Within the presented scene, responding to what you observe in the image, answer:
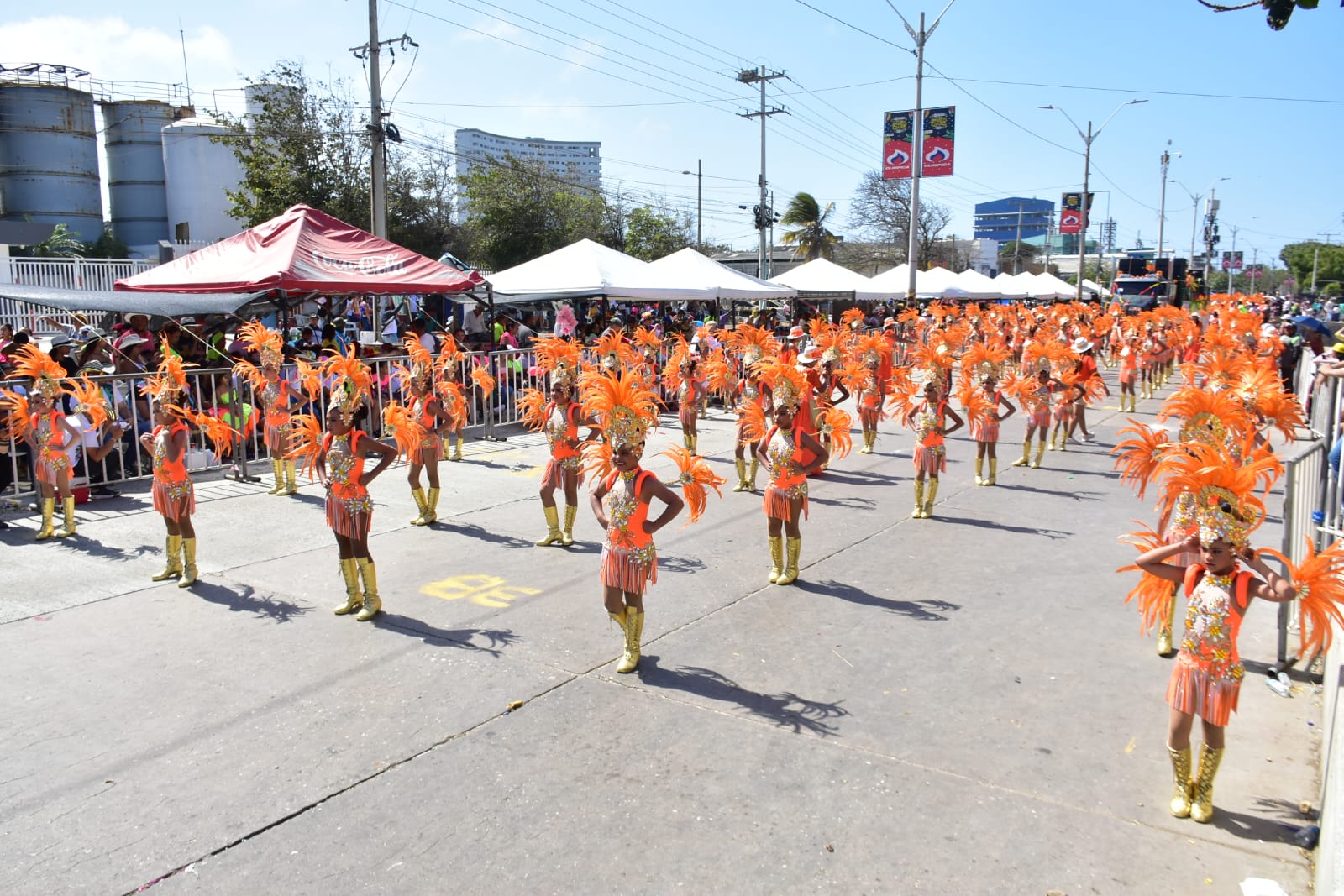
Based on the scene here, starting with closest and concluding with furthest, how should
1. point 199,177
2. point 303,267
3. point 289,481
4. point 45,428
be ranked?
point 45,428 < point 289,481 < point 303,267 < point 199,177

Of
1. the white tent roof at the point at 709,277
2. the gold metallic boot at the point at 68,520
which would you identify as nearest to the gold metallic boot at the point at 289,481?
the gold metallic boot at the point at 68,520

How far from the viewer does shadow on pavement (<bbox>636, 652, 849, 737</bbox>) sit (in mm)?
5344

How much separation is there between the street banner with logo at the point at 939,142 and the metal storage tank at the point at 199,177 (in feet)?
110

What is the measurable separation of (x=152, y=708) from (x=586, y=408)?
10.3 feet

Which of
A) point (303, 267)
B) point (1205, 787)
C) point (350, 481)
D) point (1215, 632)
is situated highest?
point (303, 267)

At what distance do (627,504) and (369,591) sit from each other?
2.29 m

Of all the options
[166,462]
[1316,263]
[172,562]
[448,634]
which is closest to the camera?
[448,634]

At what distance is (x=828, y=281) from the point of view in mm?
29766

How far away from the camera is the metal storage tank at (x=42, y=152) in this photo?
4359 centimetres

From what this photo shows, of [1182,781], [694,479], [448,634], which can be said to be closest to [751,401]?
[694,479]

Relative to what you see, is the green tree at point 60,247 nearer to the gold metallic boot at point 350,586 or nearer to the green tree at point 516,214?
the green tree at point 516,214

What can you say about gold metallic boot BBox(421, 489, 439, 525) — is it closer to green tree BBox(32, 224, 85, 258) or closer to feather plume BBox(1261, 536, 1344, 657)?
feather plume BBox(1261, 536, 1344, 657)

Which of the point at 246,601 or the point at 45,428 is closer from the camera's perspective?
the point at 246,601

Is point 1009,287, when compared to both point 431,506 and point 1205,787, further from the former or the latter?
point 1205,787
